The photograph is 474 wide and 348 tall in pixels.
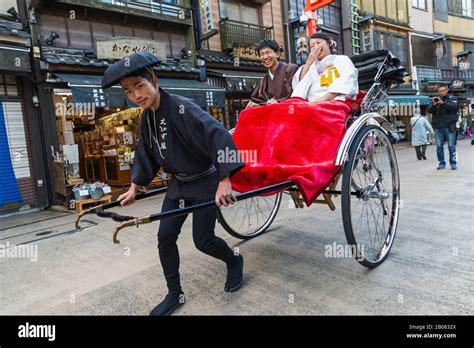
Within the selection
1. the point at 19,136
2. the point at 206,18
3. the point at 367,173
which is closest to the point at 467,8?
the point at 206,18

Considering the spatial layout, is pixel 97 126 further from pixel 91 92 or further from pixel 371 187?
pixel 371 187

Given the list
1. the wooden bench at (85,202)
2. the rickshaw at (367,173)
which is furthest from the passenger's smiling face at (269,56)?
the wooden bench at (85,202)

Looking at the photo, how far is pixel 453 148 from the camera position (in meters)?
7.95

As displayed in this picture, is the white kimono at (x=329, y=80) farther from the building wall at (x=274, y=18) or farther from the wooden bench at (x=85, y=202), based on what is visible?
the building wall at (x=274, y=18)

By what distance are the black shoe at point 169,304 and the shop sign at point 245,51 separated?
10113 millimetres

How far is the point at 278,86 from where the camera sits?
3895 millimetres

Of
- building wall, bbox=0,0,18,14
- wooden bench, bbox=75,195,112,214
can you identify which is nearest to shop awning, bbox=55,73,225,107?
building wall, bbox=0,0,18,14

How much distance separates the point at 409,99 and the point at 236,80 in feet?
39.4

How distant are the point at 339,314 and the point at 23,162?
300 inches

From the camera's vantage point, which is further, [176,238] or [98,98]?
[98,98]

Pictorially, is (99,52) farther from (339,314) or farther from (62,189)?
(339,314)

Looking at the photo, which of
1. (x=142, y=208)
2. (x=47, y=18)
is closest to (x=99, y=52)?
(x=47, y=18)

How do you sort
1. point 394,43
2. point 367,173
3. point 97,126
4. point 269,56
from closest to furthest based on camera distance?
point 367,173 → point 269,56 → point 97,126 → point 394,43

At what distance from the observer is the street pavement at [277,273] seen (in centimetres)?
241
